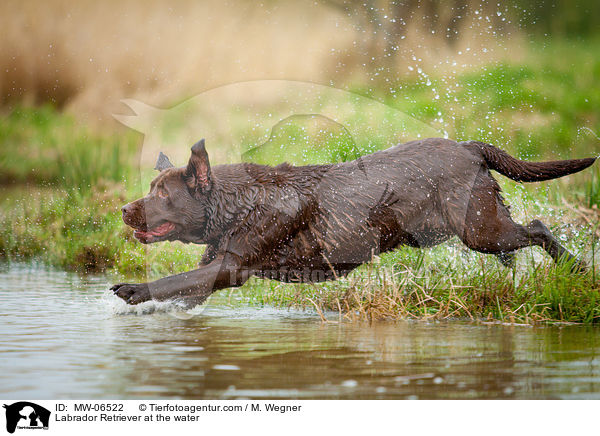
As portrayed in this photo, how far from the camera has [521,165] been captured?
580cm

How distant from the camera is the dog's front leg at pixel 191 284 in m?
5.02

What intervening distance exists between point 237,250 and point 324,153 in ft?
4.85

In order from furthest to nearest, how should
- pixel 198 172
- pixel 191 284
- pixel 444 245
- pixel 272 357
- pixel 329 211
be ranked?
pixel 444 245 → pixel 329 211 → pixel 198 172 → pixel 191 284 → pixel 272 357

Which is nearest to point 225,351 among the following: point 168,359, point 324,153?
point 168,359

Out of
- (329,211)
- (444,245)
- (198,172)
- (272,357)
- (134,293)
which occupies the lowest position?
(272,357)

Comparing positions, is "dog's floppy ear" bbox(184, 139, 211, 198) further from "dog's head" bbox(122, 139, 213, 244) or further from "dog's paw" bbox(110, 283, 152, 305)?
"dog's paw" bbox(110, 283, 152, 305)

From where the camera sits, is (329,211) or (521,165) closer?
(329,211)

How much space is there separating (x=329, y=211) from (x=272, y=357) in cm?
184

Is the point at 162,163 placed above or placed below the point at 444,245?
above

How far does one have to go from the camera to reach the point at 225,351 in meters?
4.07
